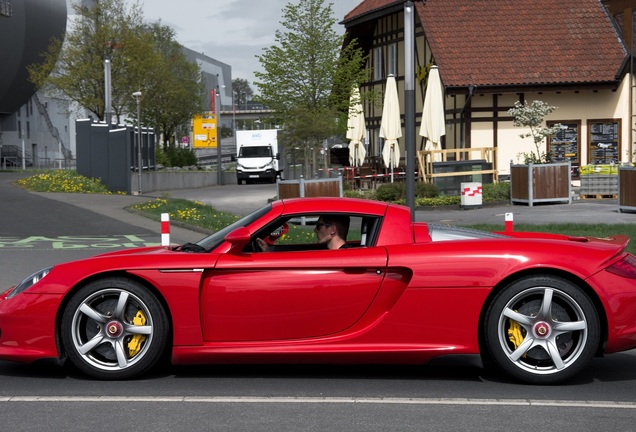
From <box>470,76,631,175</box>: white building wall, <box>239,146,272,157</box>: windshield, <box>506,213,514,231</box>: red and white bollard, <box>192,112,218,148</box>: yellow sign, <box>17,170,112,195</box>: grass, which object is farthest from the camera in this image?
<box>192,112,218,148</box>: yellow sign

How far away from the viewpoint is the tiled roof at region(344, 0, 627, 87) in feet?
119

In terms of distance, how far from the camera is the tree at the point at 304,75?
3906 centimetres

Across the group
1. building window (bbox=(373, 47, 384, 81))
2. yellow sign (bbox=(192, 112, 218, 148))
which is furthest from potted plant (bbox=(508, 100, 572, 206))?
yellow sign (bbox=(192, 112, 218, 148))

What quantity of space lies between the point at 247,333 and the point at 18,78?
256 feet

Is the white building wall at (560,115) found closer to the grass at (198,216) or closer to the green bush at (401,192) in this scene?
the green bush at (401,192)

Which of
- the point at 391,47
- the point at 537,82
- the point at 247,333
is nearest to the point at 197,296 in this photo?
the point at 247,333

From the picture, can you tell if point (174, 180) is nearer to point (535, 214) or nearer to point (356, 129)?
point (356, 129)

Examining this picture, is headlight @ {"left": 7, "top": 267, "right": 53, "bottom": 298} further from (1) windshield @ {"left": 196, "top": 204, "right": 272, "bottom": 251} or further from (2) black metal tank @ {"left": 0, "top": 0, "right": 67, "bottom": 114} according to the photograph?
(2) black metal tank @ {"left": 0, "top": 0, "right": 67, "bottom": 114}

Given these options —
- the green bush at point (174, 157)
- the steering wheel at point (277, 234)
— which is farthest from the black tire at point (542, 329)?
the green bush at point (174, 157)

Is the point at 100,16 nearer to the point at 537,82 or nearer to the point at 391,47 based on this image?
the point at 391,47

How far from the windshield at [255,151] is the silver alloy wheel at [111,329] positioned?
2076 inches

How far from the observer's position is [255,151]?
5978cm

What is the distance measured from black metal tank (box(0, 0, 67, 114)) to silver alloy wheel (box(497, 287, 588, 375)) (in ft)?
232

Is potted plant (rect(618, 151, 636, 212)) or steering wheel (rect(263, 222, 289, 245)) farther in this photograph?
potted plant (rect(618, 151, 636, 212))
